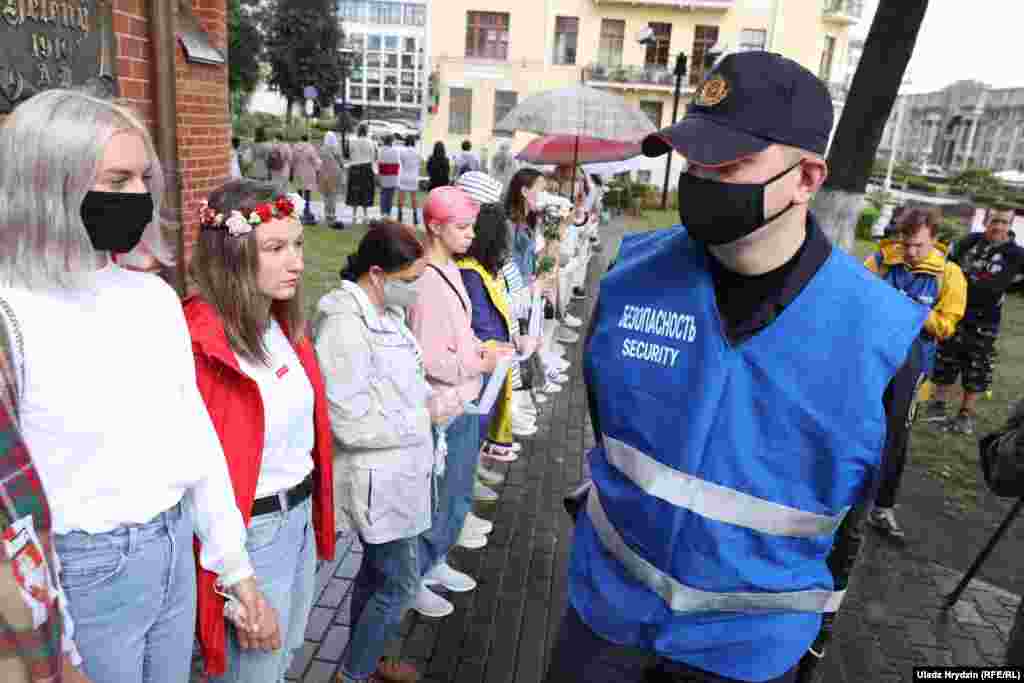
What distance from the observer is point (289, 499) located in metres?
2.25

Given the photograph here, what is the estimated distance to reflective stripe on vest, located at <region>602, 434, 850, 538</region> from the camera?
5.34 feet

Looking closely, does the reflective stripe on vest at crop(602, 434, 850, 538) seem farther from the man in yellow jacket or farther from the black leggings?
the man in yellow jacket

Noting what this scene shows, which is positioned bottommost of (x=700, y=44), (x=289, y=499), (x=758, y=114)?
(x=289, y=499)

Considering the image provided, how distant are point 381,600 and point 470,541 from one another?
1.53 metres

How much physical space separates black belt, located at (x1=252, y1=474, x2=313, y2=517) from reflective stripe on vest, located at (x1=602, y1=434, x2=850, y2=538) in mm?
1143

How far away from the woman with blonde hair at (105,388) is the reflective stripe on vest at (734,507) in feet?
3.85

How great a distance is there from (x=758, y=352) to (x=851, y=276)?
29cm

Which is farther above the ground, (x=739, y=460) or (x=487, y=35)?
(x=487, y=35)

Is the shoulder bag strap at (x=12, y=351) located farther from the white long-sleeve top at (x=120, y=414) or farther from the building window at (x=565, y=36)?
the building window at (x=565, y=36)

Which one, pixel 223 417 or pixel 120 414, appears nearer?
pixel 120 414

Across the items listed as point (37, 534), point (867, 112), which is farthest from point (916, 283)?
point (37, 534)

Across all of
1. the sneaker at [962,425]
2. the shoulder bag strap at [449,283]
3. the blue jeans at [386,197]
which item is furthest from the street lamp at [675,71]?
the shoulder bag strap at [449,283]

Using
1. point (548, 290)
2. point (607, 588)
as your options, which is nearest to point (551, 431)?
point (548, 290)

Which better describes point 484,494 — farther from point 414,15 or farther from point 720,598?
point 414,15
